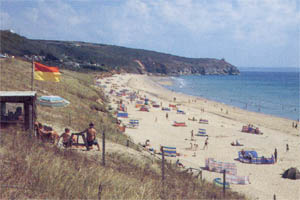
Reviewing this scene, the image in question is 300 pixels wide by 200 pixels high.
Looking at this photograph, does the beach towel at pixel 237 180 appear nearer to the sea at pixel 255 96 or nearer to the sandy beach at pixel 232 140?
the sandy beach at pixel 232 140

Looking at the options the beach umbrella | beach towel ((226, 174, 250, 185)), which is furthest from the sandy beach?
the beach umbrella

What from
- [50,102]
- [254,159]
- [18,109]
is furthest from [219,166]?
[18,109]

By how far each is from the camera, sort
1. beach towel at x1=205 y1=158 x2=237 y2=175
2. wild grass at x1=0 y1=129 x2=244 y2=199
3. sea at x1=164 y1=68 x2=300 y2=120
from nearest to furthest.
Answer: wild grass at x1=0 y1=129 x2=244 y2=199 < beach towel at x1=205 y1=158 x2=237 y2=175 < sea at x1=164 y1=68 x2=300 y2=120

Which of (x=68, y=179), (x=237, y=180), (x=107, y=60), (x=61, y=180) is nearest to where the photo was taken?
(x=61, y=180)

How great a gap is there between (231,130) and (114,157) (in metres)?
20.2

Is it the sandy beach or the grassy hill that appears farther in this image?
the sandy beach

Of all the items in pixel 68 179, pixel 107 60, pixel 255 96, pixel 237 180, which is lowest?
pixel 237 180

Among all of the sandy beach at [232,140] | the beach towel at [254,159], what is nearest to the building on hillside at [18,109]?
the sandy beach at [232,140]

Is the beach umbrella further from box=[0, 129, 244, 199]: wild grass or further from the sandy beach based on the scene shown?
the sandy beach

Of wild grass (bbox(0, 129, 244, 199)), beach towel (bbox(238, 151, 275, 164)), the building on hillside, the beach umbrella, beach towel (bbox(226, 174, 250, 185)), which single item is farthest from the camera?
beach towel (bbox(238, 151, 275, 164))

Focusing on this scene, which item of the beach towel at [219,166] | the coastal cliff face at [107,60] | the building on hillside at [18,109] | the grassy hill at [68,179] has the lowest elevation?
the beach towel at [219,166]

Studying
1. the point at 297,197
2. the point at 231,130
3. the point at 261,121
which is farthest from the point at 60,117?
the point at 261,121

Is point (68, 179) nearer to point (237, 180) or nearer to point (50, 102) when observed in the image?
point (50, 102)

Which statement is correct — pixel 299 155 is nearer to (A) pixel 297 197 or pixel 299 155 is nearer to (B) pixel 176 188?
(A) pixel 297 197
